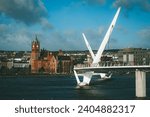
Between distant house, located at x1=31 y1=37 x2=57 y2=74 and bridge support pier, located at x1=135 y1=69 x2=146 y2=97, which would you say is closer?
bridge support pier, located at x1=135 y1=69 x2=146 y2=97

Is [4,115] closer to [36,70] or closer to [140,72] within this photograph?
[140,72]

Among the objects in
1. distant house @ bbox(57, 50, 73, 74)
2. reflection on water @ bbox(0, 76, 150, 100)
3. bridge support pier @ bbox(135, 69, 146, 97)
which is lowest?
reflection on water @ bbox(0, 76, 150, 100)

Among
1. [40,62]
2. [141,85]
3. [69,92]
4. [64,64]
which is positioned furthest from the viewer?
[40,62]

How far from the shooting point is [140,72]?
36.3 metres

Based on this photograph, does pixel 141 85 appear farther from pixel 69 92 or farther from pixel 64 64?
pixel 64 64

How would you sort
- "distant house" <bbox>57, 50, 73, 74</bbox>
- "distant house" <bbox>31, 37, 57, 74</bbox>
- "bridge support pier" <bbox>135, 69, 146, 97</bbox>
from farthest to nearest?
"distant house" <bbox>31, 37, 57, 74</bbox>, "distant house" <bbox>57, 50, 73, 74</bbox>, "bridge support pier" <bbox>135, 69, 146, 97</bbox>

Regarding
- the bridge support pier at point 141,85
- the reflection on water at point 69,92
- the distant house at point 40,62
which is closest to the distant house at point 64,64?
the distant house at point 40,62

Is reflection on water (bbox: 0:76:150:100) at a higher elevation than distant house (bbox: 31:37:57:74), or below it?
below

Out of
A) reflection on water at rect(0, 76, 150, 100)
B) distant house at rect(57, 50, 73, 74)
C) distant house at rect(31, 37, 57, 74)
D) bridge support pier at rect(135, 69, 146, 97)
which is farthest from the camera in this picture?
distant house at rect(31, 37, 57, 74)

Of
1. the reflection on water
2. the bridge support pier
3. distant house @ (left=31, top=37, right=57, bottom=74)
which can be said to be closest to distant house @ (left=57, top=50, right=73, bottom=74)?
distant house @ (left=31, top=37, right=57, bottom=74)

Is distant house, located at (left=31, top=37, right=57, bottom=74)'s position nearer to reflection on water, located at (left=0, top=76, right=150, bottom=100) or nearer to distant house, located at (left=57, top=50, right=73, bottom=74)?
distant house, located at (left=57, top=50, right=73, bottom=74)

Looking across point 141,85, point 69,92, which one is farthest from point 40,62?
point 141,85

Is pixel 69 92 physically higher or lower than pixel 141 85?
lower

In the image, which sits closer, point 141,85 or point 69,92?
point 141,85
